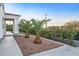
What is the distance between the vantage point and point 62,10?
632 centimetres

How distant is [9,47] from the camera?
630 centimetres

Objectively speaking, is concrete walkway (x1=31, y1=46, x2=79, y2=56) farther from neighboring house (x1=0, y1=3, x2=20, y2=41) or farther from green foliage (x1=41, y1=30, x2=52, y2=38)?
neighboring house (x1=0, y1=3, x2=20, y2=41)

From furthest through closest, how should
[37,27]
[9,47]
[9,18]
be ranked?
[9,18] → [37,27] → [9,47]

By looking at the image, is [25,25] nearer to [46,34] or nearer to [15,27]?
[15,27]

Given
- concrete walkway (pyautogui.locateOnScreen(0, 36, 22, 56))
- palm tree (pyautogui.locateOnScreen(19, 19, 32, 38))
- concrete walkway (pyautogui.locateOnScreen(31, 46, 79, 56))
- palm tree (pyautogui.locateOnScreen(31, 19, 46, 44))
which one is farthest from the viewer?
palm tree (pyautogui.locateOnScreen(19, 19, 32, 38))

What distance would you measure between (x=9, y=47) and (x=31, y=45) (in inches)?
27.6

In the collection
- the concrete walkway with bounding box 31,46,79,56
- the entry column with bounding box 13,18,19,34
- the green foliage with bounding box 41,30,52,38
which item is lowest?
the concrete walkway with bounding box 31,46,79,56

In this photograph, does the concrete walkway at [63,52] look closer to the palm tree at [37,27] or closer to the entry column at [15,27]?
the palm tree at [37,27]

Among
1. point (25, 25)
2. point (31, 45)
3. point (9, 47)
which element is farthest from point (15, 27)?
point (31, 45)

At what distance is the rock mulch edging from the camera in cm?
622

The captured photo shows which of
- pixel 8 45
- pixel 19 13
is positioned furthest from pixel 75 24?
pixel 8 45

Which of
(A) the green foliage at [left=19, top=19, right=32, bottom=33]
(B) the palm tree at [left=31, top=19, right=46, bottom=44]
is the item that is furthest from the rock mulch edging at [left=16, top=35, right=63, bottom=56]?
(A) the green foliage at [left=19, top=19, right=32, bottom=33]

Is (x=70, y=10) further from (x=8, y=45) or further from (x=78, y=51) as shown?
(x=8, y=45)

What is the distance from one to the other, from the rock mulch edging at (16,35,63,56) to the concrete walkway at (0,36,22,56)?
0.51ft
